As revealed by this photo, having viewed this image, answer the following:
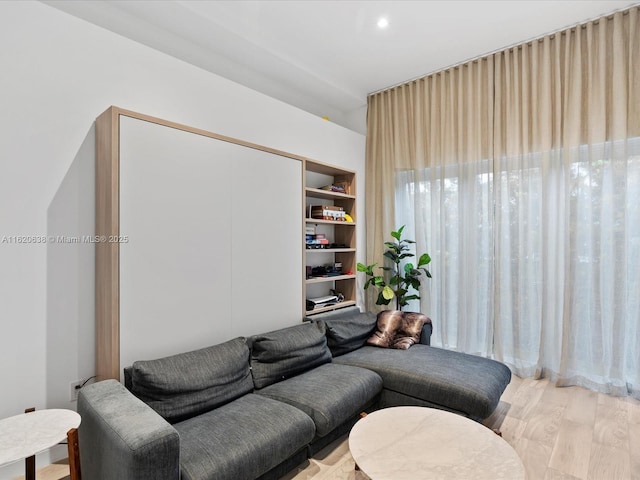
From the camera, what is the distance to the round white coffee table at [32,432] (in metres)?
1.33

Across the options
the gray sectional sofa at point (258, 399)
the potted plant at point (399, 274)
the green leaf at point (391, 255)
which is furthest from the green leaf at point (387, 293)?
the gray sectional sofa at point (258, 399)

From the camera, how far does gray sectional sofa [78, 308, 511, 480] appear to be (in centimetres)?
143

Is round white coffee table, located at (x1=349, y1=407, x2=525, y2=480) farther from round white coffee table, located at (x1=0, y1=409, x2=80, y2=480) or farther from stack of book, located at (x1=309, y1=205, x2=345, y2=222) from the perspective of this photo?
stack of book, located at (x1=309, y1=205, x2=345, y2=222)

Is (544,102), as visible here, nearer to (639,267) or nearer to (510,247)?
(510,247)

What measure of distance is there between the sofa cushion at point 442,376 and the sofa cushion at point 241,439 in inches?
33.8

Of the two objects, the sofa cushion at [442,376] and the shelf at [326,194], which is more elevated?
the shelf at [326,194]

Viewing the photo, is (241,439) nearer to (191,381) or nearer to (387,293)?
(191,381)

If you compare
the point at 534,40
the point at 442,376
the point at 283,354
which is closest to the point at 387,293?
the point at 442,376

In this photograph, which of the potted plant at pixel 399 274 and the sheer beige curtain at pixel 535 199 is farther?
the potted plant at pixel 399 274

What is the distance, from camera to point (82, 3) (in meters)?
2.38

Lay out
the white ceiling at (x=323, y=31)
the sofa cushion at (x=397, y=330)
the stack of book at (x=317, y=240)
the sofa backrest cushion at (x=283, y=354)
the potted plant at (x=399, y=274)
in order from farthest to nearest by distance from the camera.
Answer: the potted plant at (x=399, y=274) → the stack of book at (x=317, y=240) → the sofa cushion at (x=397, y=330) → the white ceiling at (x=323, y=31) → the sofa backrest cushion at (x=283, y=354)

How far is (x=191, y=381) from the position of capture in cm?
196

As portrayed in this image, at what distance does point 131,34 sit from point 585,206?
3.98 m

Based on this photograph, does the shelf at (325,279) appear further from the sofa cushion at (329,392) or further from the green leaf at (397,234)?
the sofa cushion at (329,392)
